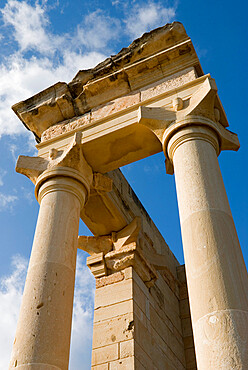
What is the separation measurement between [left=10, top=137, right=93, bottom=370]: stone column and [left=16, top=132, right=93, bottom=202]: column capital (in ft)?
0.10

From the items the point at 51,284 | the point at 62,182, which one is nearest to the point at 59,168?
the point at 62,182

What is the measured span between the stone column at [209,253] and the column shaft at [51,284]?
3.27 metres

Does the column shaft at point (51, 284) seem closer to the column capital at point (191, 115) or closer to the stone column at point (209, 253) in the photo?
the column capital at point (191, 115)

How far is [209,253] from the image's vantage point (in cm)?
868

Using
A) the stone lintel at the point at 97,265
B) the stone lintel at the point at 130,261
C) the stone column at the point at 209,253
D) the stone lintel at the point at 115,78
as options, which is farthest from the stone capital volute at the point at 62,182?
the stone lintel at the point at 97,265

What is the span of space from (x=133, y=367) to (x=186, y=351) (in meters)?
6.08

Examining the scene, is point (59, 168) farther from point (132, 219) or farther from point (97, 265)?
point (132, 219)

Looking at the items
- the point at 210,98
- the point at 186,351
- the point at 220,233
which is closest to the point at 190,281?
the point at 220,233

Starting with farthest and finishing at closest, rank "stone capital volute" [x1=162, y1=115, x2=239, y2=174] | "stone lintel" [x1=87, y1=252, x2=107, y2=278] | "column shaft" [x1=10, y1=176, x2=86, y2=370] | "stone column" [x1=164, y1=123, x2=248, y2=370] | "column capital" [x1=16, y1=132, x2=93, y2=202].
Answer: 1. "stone lintel" [x1=87, y1=252, x2=107, y2=278]
2. "column capital" [x1=16, y1=132, x2=93, y2=202]
3. "stone capital volute" [x1=162, y1=115, x2=239, y2=174]
4. "column shaft" [x1=10, y1=176, x2=86, y2=370]
5. "stone column" [x1=164, y1=123, x2=248, y2=370]

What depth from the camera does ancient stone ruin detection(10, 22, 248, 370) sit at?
859 centimetres

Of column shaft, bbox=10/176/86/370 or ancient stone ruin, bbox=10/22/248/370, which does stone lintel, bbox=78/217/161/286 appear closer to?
ancient stone ruin, bbox=10/22/248/370

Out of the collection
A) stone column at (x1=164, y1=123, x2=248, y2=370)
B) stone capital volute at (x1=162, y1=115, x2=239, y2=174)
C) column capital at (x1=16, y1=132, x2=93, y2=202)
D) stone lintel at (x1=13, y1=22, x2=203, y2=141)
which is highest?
stone lintel at (x1=13, y1=22, x2=203, y2=141)

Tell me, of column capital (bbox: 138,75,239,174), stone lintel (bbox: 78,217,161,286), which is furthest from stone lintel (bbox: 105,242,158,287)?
column capital (bbox: 138,75,239,174)

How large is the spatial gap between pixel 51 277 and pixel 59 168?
3725mm
